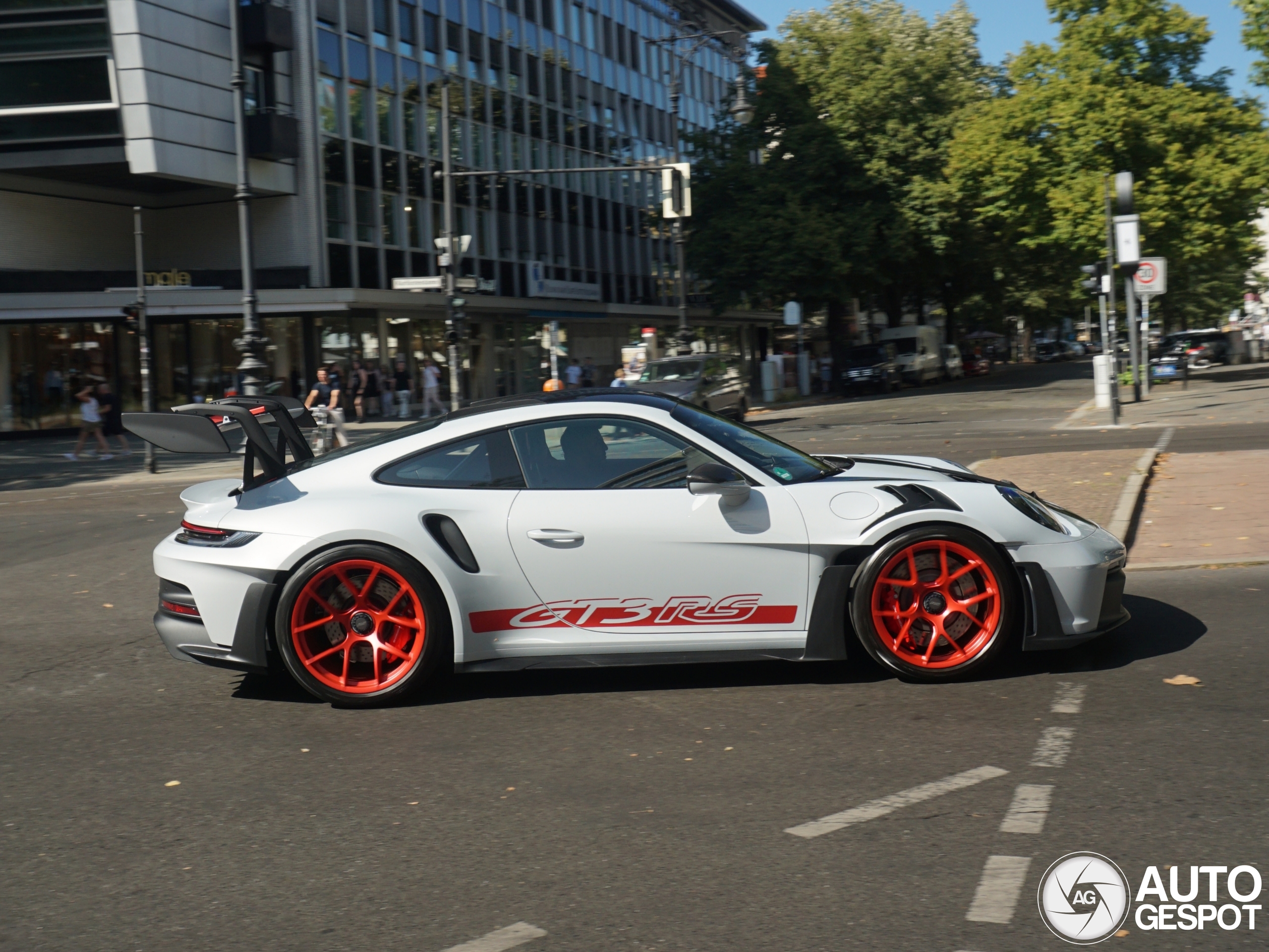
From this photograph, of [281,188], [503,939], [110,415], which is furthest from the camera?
[281,188]

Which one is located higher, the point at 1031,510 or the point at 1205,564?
the point at 1031,510

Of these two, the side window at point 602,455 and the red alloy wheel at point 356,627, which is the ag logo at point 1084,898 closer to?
the side window at point 602,455

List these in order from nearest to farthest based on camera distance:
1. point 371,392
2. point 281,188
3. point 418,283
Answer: point 418,283 < point 281,188 < point 371,392

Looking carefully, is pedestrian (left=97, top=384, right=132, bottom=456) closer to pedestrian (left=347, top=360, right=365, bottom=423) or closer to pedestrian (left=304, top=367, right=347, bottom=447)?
pedestrian (left=304, top=367, right=347, bottom=447)

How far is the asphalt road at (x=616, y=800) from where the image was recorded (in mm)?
3412

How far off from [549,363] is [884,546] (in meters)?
45.7

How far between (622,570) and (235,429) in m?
2.04

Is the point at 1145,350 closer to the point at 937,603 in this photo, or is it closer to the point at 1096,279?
the point at 1096,279

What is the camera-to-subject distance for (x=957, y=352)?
5966cm

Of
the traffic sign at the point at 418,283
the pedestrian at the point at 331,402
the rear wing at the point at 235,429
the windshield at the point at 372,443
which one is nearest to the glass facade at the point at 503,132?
the pedestrian at the point at 331,402

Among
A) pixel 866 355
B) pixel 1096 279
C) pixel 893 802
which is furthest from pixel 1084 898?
pixel 866 355

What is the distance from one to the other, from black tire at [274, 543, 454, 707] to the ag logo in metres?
2.85

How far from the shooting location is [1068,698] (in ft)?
17.4

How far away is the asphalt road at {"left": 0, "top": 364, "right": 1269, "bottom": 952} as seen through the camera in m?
3.41
